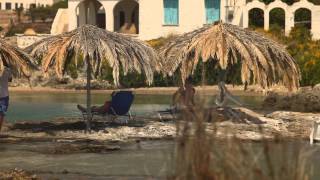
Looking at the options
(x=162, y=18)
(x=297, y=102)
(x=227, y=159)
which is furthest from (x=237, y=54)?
(x=162, y=18)

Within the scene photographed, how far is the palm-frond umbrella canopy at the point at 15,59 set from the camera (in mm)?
14578

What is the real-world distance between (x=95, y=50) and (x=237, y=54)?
11.8 ft

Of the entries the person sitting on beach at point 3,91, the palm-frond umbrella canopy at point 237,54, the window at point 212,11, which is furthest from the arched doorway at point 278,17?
the person sitting on beach at point 3,91

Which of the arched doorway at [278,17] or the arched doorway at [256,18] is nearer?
the arched doorway at [278,17]

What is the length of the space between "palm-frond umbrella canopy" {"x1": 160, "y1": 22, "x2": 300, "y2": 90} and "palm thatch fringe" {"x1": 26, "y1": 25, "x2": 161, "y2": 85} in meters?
0.93

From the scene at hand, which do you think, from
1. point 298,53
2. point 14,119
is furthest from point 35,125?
point 298,53

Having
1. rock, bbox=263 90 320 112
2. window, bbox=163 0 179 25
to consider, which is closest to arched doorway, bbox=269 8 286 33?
window, bbox=163 0 179 25

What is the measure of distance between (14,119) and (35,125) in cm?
272

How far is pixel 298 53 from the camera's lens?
33938mm

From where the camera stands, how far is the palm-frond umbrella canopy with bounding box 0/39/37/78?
1458 centimetres

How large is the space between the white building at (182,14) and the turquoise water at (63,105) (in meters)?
9.24

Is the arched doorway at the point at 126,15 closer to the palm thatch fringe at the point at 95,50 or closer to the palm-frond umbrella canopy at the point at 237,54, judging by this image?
the palm-frond umbrella canopy at the point at 237,54

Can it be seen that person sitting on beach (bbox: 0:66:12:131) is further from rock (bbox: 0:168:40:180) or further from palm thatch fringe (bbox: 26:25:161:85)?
rock (bbox: 0:168:40:180)

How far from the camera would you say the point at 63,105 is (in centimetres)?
2478
